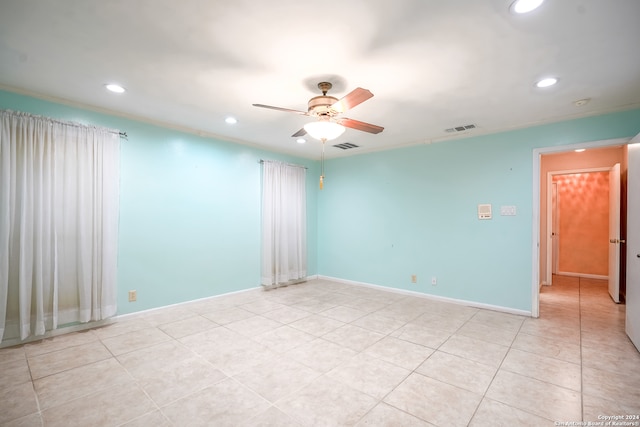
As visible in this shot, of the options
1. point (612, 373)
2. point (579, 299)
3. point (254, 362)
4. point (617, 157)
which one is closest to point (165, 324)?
point (254, 362)

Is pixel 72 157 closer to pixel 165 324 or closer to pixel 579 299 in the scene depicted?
pixel 165 324

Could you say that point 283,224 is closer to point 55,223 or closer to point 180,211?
point 180,211

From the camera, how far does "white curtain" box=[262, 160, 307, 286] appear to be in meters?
5.14

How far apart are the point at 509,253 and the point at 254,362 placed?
3.63 metres

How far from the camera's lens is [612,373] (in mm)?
2367

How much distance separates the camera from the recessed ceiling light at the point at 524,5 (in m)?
1.63

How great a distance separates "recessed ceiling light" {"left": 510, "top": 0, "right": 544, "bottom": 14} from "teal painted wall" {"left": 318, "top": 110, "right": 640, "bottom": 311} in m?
2.63

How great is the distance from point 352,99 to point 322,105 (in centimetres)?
37

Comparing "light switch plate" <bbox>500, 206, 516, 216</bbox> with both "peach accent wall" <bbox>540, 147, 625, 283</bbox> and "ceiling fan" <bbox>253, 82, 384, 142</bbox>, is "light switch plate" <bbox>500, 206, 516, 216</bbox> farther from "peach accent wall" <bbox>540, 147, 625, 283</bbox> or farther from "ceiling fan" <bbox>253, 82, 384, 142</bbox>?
"ceiling fan" <bbox>253, 82, 384, 142</bbox>

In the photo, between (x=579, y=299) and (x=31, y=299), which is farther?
(x=579, y=299)

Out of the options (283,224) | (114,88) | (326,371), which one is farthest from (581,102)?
(114,88)

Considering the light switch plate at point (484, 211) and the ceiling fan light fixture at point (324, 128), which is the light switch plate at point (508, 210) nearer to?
the light switch plate at point (484, 211)

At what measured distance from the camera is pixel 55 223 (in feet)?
10.0

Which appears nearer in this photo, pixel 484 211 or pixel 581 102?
pixel 581 102
